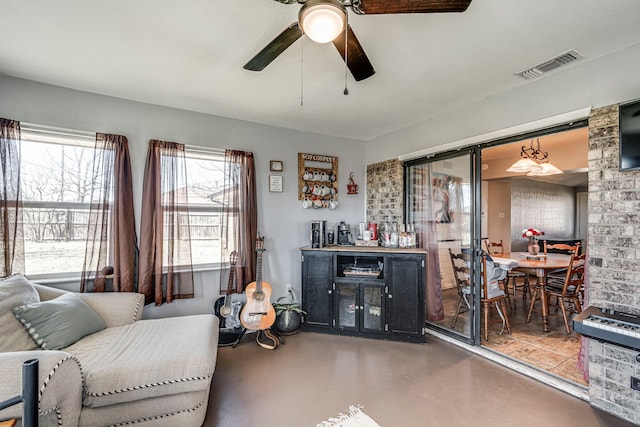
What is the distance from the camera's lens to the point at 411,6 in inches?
51.4

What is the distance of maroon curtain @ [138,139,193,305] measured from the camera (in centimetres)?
289

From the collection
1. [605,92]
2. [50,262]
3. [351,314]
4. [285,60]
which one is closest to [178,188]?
[50,262]

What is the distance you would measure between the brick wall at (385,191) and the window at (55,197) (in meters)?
3.26

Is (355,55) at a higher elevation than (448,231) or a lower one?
higher

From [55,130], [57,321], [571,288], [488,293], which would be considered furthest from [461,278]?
[55,130]

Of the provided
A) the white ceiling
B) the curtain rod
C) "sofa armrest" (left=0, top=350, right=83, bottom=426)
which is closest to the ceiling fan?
the white ceiling

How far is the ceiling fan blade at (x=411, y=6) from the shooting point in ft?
4.16

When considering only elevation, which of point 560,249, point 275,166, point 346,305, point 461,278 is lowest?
point 346,305

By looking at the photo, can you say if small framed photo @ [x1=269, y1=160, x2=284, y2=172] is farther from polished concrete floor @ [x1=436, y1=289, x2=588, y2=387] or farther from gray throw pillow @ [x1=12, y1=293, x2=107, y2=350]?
polished concrete floor @ [x1=436, y1=289, x2=588, y2=387]

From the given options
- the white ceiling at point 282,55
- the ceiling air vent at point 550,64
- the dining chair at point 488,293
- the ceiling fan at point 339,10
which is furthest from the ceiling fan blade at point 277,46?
the dining chair at point 488,293

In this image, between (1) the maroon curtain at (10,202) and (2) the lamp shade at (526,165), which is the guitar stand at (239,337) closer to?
(1) the maroon curtain at (10,202)

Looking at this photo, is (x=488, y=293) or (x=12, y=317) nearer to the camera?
(x=12, y=317)

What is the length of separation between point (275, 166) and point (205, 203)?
96 cm

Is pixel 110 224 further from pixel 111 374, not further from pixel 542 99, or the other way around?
pixel 542 99
